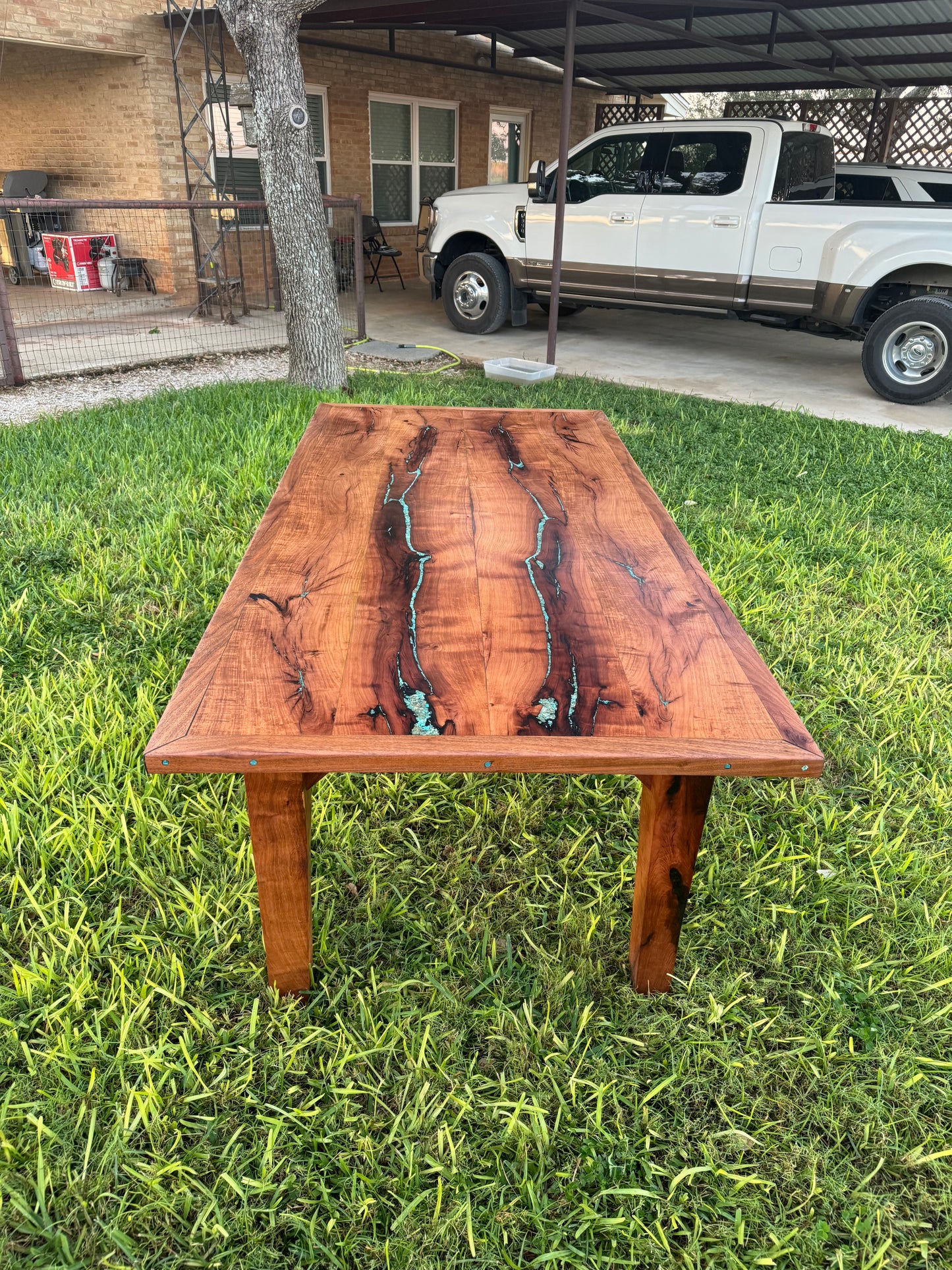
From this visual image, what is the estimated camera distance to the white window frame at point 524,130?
45.7ft

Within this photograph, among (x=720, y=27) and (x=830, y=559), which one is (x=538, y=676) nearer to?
(x=830, y=559)

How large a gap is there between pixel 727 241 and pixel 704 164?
0.76 metres

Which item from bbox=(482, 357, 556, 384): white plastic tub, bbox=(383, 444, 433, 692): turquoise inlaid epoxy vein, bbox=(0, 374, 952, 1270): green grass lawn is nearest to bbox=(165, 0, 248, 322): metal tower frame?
bbox=(482, 357, 556, 384): white plastic tub

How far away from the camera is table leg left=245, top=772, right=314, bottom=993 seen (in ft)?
5.31

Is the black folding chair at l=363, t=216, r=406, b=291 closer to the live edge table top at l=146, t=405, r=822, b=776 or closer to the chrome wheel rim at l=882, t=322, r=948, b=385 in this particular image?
the chrome wheel rim at l=882, t=322, r=948, b=385

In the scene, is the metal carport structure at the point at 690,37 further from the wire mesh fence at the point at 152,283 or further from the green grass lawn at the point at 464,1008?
the green grass lawn at the point at 464,1008

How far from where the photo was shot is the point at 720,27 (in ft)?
34.5

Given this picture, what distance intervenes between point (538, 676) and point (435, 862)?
3.22 feet

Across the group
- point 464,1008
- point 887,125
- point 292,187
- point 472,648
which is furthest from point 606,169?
point 464,1008

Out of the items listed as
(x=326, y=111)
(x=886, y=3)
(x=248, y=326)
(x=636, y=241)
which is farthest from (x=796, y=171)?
(x=326, y=111)

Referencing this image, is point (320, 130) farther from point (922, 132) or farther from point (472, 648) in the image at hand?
point (472, 648)

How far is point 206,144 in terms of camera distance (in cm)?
1009

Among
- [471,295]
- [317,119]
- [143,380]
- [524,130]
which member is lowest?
[143,380]

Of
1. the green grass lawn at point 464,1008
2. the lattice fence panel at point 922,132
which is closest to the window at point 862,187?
the lattice fence panel at point 922,132
